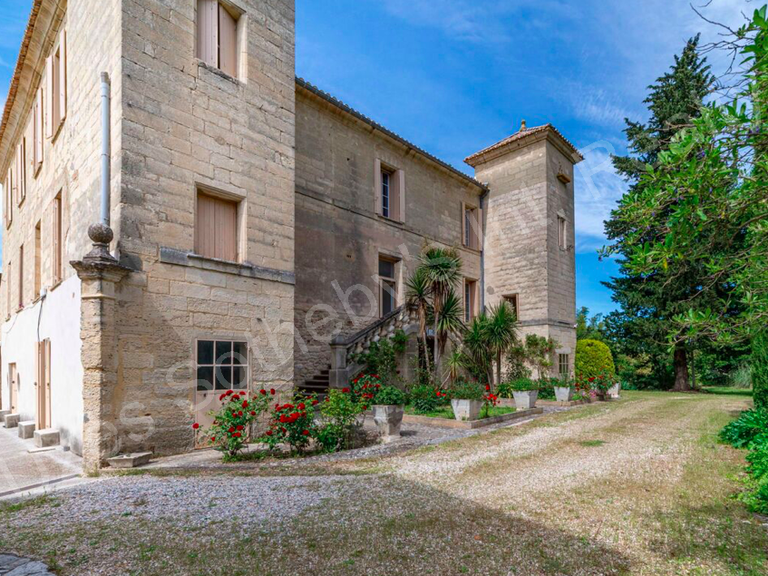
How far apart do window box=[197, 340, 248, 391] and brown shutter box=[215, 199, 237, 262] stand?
1426mm

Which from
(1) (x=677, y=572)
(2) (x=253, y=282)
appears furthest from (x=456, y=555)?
(2) (x=253, y=282)

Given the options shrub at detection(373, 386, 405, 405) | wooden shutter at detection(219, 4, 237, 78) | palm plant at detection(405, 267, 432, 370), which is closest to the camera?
shrub at detection(373, 386, 405, 405)

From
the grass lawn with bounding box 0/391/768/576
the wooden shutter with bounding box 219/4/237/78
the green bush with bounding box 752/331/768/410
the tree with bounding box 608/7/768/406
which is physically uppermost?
the wooden shutter with bounding box 219/4/237/78

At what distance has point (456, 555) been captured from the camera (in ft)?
9.94

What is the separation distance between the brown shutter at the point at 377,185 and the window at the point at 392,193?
0.37 m

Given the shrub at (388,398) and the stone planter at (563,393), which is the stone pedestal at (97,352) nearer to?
the shrub at (388,398)

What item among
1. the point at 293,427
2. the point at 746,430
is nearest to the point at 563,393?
the point at 746,430

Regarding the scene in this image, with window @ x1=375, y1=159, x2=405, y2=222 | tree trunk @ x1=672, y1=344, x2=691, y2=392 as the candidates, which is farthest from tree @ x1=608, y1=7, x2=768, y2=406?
tree trunk @ x1=672, y1=344, x2=691, y2=392

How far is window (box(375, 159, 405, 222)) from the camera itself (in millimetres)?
13648

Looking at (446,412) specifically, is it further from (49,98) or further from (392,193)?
(49,98)

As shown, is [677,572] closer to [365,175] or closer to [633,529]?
[633,529]

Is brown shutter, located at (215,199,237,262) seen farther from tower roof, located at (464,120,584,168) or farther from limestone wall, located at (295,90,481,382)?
tower roof, located at (464,120,584,168)

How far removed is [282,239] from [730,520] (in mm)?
6901

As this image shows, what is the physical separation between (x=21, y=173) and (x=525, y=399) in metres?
14.0
